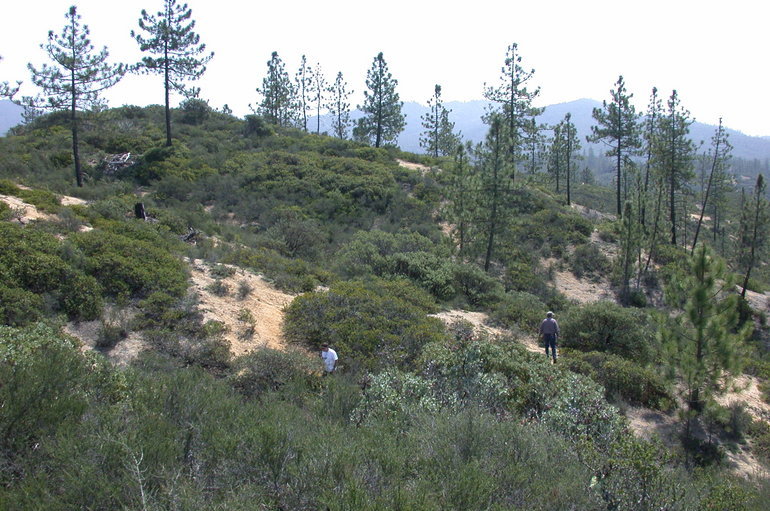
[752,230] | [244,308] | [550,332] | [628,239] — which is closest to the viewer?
[244,308]

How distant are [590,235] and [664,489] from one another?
81.6 ft

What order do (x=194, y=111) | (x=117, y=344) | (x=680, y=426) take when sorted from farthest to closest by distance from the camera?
(x=194, y=111) < (x=680, y=426) < (x=117, y=344)

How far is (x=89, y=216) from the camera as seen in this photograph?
13.9 meters

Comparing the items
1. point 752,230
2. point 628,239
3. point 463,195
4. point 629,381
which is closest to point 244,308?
point 629,381

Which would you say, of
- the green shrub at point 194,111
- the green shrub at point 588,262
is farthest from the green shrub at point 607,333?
the green shrub at point 194,111

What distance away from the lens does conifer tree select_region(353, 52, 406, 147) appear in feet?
128

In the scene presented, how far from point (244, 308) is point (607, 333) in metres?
9.85

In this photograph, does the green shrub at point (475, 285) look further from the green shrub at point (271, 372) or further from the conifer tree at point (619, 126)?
the conifer tree at point (619, 126)

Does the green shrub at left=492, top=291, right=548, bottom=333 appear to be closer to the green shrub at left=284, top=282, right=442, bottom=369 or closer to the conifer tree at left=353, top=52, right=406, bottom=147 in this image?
→ the green shrub at left=284, top=282, right=442, bottom=369

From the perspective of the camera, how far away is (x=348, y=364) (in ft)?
28.3

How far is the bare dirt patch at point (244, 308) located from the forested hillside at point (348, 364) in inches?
3.6

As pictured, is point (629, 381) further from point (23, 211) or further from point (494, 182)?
point (23, 211)

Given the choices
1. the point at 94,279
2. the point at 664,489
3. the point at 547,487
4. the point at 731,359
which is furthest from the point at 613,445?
the point at 94,279

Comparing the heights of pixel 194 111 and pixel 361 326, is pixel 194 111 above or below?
above
